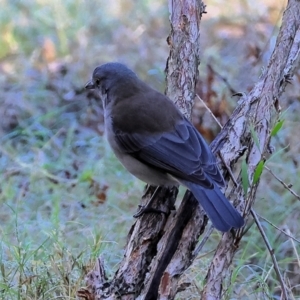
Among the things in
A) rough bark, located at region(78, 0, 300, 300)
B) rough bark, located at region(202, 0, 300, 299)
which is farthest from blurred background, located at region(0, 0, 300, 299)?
rough bark, located at region(202, 0, 300, 299)

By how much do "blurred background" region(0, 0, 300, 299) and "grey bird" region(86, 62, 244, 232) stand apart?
429 millimetres

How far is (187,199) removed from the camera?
10.3 ft

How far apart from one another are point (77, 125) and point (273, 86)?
2.75 metres

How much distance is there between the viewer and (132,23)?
23.1 feet

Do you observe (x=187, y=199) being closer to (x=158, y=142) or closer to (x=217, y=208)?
(x=217, y=208)

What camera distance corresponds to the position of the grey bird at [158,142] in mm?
3113

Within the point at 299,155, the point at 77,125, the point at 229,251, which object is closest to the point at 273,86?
the point at 229,251

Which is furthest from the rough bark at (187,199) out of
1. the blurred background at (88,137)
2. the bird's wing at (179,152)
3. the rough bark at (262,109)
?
the blurred background at (88,137)

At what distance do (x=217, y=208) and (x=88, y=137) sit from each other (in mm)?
2845

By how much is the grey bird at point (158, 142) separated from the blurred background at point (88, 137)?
429 millimetres

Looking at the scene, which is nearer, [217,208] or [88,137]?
[217,208]

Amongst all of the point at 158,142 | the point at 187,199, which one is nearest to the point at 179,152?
the point at 158,142

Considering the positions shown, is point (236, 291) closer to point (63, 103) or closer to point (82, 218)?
point (82, 218)

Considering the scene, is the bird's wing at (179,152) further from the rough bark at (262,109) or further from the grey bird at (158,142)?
the rough bark at (262,109)
